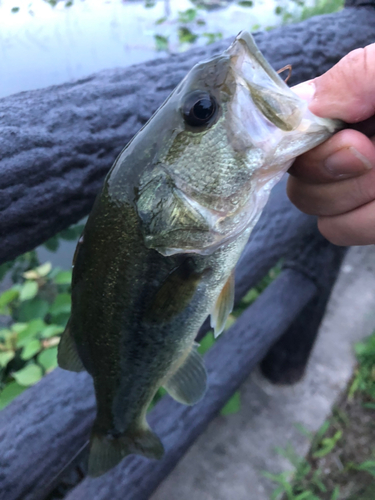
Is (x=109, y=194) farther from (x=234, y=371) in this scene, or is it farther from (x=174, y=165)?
(x=234, y=371)

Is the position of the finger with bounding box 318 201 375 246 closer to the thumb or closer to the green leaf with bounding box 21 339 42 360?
the thumb

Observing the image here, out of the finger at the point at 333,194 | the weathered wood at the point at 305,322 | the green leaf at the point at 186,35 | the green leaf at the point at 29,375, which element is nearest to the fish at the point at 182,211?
the finger at the point at 333,194

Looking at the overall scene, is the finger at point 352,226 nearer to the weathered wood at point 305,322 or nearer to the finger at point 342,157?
the finger at point 342,157

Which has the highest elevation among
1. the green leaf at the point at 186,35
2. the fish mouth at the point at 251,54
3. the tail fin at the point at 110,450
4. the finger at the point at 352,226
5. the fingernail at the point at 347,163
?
the fish mouth at the point at 251,54

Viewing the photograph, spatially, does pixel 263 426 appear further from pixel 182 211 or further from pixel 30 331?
pixel 182 211

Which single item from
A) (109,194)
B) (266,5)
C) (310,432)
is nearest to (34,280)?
(109,194)

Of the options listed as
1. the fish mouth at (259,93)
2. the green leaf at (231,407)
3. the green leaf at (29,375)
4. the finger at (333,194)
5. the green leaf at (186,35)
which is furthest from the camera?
the green leaf at (186,35)

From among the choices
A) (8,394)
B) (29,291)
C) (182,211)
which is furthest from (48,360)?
(182,211)

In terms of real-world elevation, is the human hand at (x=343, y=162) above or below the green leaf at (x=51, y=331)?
above
